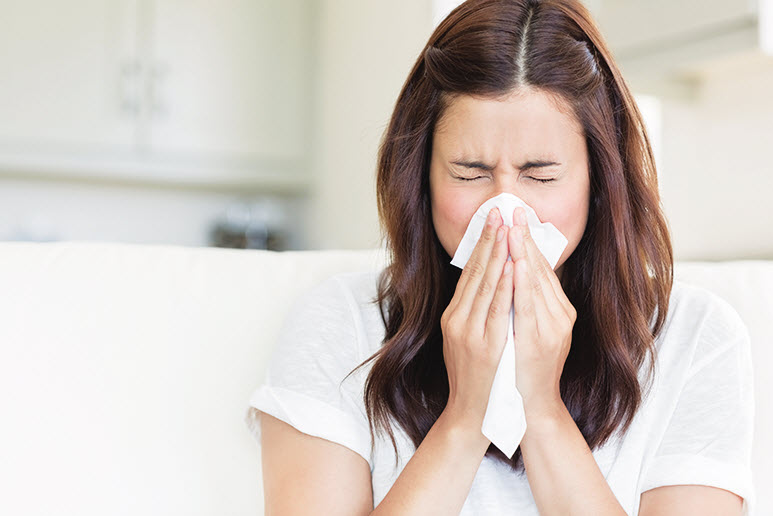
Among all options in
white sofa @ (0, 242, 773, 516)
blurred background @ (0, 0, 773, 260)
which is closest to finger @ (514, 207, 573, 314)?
white sofa @ (0, 242, 773, 516)

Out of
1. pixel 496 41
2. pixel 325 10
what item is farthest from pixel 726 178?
pixel 325 10

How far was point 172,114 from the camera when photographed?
304 cm

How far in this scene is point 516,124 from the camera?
90 centimetres

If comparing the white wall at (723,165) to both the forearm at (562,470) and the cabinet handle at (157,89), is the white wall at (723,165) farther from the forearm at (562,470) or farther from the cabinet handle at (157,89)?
the cabinet handle at (157,89)

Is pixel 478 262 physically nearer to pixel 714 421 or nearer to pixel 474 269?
pixel 474 269

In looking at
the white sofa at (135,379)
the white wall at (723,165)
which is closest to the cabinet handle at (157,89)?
the white wall at (723,165)

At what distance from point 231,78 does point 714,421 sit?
2519mm

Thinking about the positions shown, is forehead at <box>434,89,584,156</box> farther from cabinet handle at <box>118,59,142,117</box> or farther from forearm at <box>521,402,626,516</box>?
cabinet handle at <box>118,59,142,117</box>

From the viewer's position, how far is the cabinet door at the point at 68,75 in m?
2.82

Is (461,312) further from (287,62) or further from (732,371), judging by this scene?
(287,62)

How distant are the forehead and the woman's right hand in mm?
85

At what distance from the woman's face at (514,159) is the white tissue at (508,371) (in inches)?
Answer: 0.8

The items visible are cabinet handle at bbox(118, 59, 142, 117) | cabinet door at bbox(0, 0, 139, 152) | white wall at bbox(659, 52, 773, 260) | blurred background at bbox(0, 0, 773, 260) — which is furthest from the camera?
cabinet handle at bbox(118, 59, 142, 117)

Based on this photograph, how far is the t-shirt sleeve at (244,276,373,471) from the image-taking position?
96 centimetres
